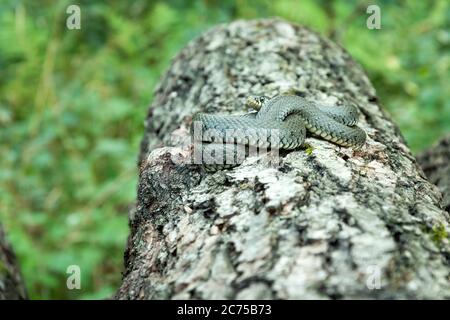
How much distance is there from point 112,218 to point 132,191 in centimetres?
58

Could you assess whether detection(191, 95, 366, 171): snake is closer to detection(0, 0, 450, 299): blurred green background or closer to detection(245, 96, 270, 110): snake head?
detection(245, 96, 270, 110): snake head

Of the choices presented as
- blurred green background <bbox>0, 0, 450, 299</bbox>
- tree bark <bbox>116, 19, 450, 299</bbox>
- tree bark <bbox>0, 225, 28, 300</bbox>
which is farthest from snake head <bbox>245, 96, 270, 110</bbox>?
blurred green background <bbox>0, 0, 450, 299</bbox>

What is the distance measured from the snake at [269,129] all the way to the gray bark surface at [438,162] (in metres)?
1.23

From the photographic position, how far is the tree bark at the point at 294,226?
233cm

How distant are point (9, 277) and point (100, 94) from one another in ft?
16.9

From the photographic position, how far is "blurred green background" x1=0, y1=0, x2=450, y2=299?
6.88 meters

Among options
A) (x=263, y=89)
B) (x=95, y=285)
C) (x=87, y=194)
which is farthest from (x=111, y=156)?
(x=263, y=89)

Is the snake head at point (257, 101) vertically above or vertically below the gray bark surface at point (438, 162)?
above

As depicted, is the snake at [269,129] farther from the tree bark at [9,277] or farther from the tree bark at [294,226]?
the tree bark at [9,277]

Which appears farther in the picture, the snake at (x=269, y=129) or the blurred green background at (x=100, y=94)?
the blurred green background at (x=100, y=94)

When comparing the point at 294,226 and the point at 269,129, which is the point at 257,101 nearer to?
the point at 269,129

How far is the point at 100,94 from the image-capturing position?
9.13m

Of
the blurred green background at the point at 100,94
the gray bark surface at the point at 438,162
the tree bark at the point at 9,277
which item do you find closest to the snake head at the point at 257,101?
the gray bark surface at the point at 438,162
